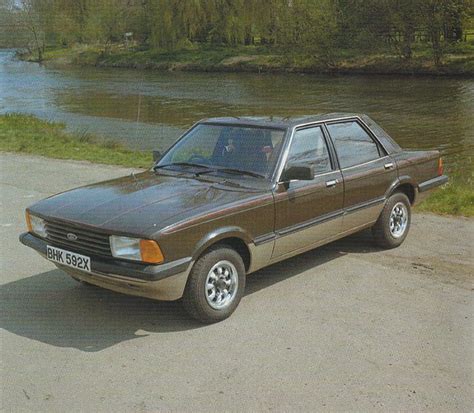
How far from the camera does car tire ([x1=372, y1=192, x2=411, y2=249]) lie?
6562 millimetres

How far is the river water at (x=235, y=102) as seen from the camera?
21.4 meters

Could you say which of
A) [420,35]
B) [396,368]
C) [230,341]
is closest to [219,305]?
[230,341]

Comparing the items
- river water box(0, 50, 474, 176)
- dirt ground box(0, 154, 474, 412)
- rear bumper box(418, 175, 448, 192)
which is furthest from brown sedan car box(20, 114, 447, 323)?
river water box(0, 50, 474, 176)

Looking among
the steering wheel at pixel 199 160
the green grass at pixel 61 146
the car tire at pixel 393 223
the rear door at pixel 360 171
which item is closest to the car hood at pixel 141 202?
the steering wheel at pixel 199 160

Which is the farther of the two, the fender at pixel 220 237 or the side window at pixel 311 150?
the side window at pixel 311 150

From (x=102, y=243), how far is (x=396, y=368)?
218 cm

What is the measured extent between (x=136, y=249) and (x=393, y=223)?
129 inches

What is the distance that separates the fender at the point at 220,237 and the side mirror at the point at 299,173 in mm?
693

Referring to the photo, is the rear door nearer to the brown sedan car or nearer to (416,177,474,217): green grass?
the brown sedan car

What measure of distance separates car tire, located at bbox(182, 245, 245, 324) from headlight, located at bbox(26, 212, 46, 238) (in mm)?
1307

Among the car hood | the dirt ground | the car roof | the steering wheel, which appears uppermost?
the car roof

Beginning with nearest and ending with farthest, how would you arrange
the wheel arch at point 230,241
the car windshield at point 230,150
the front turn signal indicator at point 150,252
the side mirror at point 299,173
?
the front turn signal indicator at point 150,252 → the wheel arch at point 230,241 → the side mirror at point 299,173 → the car windshield at point 230,150

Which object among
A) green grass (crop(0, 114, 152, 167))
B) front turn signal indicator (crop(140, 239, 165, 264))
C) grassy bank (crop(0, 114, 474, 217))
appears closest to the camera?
front turn signal indicator (crop(140, 239, 165, 264))

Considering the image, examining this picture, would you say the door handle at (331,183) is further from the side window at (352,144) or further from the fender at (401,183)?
the fender at (401,183)
